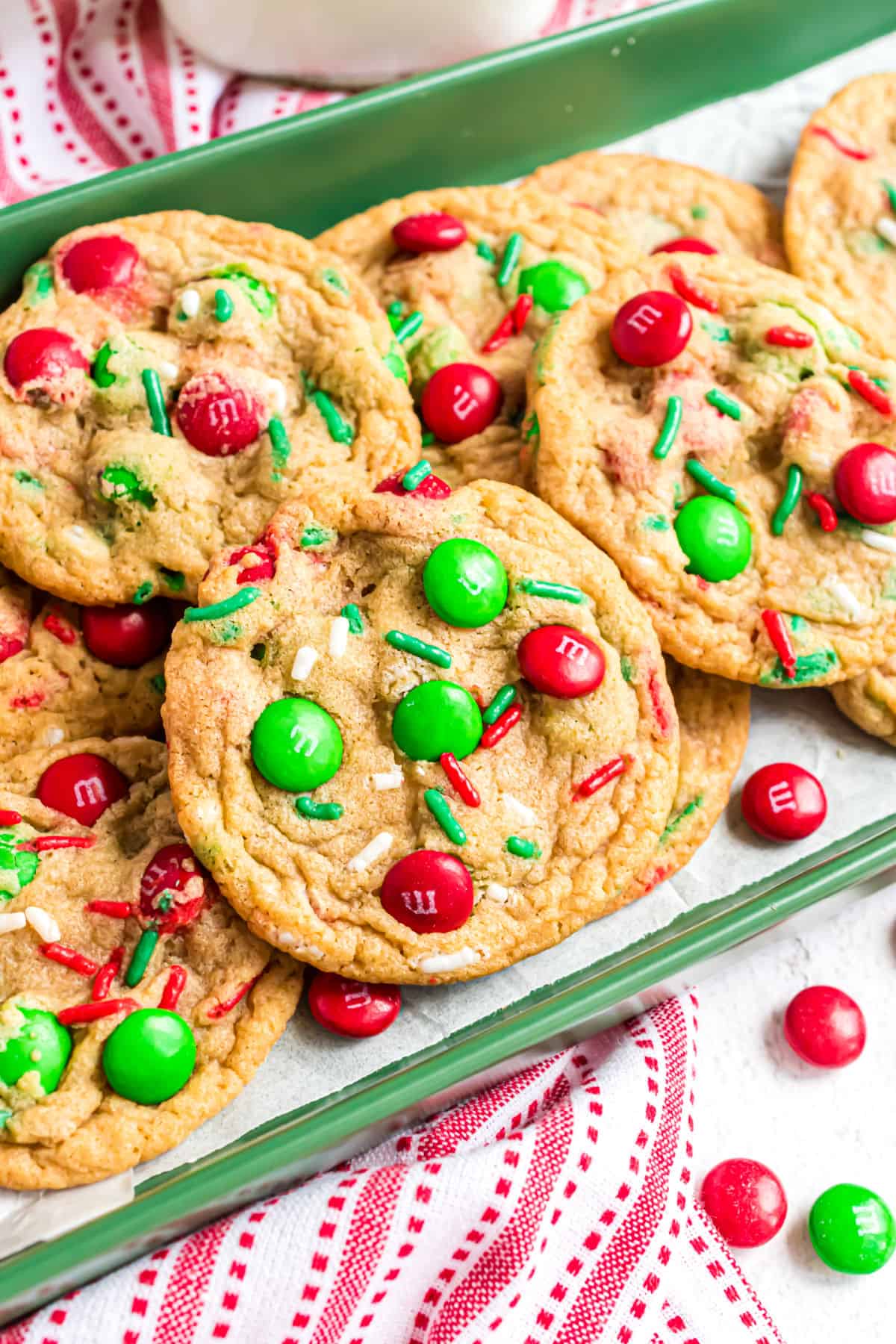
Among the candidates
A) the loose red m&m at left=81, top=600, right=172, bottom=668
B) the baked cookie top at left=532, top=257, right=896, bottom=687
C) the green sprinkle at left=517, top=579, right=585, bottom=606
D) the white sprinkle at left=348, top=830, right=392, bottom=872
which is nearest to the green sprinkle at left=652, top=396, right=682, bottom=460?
the baked cookie top at left=532, top=257, right=896, bottom=687

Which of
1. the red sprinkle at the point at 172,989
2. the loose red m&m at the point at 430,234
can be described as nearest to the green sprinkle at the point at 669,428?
the loose red m&m at the point at 430,234

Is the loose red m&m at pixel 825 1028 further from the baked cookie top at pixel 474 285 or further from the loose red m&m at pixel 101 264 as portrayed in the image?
the loose red m&m at pixel 101 264

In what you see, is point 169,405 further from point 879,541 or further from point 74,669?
point 879,541

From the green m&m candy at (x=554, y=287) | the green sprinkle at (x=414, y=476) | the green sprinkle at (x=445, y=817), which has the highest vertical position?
the green m&m candy at (x=554, y=287)

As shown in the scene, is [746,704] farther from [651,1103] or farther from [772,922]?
[651,1103]

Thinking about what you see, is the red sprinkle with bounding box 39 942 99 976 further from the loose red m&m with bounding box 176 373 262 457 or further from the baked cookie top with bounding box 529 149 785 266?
the baked cookie top with bounding box 529 149 785 266

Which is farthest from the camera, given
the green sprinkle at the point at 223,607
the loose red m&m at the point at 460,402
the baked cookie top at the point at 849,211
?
the baked cookie top at the point at 849,211
